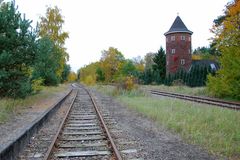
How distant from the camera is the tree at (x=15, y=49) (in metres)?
18.2

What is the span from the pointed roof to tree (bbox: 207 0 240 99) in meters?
47.5

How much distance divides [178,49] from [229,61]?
53.0 m

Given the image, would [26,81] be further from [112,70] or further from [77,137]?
[112,70]

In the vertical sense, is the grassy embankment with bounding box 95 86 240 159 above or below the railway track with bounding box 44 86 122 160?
above

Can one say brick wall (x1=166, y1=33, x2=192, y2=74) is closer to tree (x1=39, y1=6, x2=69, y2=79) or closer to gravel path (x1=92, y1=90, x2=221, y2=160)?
tree (x1=39, y1=6, x2=69, y2=79)

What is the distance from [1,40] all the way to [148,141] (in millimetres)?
11710

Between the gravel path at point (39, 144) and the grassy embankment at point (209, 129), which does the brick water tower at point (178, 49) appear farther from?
Answer: the gravel path at point (39, 144)

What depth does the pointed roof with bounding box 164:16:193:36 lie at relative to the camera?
79144 millimetres

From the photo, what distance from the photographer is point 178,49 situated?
79125 millimetres

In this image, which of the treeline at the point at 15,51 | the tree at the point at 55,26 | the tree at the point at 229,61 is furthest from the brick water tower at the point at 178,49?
the treeline at the point at 15,51

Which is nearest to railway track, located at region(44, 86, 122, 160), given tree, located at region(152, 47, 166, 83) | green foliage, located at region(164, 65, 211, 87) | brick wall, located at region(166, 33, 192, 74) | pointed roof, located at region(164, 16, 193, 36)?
green foliage, located at region(164, 65, 211, 87)

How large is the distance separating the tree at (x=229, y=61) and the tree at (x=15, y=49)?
14948 millimetres

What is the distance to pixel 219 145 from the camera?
874 cm

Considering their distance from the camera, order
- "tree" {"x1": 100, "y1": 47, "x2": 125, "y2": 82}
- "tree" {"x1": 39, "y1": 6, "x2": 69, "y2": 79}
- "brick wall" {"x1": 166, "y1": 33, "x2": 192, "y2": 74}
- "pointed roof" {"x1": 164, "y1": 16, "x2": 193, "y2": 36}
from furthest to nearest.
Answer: "tree" {"x1": 100, "y1": 47, "x2": 125, "y2": 82}, "pointed roof" {"x1": 164, "y1": 16, "x2": 193, "y2": 36}, "brick wall" {"x1": 166, "y1": 33, "x2": 192, "y2": 74}, "tree" {"x1": 39, "y1": 6, "x2": 69, "y2": 79}
